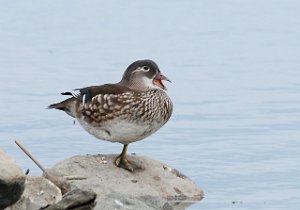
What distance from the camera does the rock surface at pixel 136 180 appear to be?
11.1 metres

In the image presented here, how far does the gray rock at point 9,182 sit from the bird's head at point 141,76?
8.44ft

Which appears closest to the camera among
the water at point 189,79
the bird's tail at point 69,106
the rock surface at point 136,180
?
the rock surface at point 136,180

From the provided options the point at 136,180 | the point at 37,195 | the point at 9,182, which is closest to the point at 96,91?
the point at 136,180

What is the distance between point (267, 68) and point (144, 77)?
4777 millimetres

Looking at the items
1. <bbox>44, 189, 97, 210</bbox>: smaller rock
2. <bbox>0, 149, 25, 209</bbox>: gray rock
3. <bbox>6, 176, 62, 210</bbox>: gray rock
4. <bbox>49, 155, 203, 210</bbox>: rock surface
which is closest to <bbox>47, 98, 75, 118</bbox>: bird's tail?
<bbox>49, 155, 203, 210</bbox>: rock surface

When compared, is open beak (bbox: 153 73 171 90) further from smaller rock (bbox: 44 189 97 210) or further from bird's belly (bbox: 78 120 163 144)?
smaller rock (bbox: 44 189 97 210)

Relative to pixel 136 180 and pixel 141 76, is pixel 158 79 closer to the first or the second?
pixel 141 76

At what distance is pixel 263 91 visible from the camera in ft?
50.2

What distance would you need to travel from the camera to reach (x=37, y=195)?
409 inches

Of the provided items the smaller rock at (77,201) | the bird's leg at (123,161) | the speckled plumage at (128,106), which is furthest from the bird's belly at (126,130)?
the smaller rock at (77,201)

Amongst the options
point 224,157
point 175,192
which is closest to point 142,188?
point 175,192

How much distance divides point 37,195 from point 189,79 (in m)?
5.66

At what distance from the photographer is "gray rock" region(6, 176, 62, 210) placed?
1007 cm

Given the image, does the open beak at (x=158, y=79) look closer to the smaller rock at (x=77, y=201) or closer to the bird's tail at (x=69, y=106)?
the bird's tail at (x=69, y=106)
